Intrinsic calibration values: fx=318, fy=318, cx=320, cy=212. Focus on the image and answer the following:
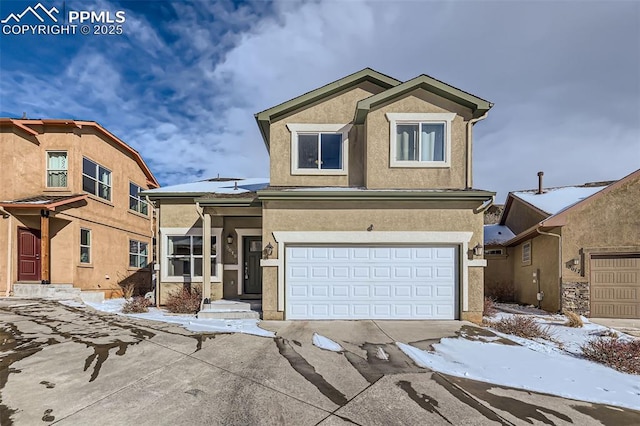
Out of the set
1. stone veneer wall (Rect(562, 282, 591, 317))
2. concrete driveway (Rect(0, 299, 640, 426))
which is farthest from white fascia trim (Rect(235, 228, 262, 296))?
stone veneer wall (Rect(562, 282, 591, 317))

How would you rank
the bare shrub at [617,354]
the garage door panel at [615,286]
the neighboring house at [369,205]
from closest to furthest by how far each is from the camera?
the bare shrub at [617,354], the neighboring house at [369,205], the garage door panel at [615,286]

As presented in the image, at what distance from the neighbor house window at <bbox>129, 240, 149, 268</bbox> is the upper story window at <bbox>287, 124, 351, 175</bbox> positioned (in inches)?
506

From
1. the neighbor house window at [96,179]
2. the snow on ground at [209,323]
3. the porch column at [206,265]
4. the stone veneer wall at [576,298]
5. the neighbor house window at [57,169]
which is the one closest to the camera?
the snow on ground at [209,323]

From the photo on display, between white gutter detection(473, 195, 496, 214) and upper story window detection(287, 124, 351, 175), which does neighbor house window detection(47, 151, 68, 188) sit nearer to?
upper story window detection(287, 124, 351, 175)

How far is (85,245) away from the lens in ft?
47.4

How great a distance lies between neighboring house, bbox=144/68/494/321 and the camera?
9188 millimetres

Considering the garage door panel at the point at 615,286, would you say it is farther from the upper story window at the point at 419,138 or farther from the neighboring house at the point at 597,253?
the upper story window at the point at 419,138

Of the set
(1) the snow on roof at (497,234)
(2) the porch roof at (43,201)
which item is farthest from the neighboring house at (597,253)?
(2) the porch roof at (43,201)

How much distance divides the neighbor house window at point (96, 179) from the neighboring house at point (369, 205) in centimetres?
790

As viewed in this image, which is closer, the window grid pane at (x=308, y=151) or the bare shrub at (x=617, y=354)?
the bare shrub at (x=617, y=354)

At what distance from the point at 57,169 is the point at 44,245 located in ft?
11.8

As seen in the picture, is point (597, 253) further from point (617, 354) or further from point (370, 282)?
point (370, 282)

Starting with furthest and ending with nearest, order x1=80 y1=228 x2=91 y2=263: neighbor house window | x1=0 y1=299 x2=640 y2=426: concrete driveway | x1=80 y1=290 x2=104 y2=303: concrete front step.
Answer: x1=80 y1=228 x2=91 y2=263: neighbor house window
x1=80 y1=290 x2=104 y2=303: concrete front step
x1=0 y1=299 x2=640 y2=426: concrete driveway

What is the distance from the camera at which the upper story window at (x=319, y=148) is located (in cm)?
1024
